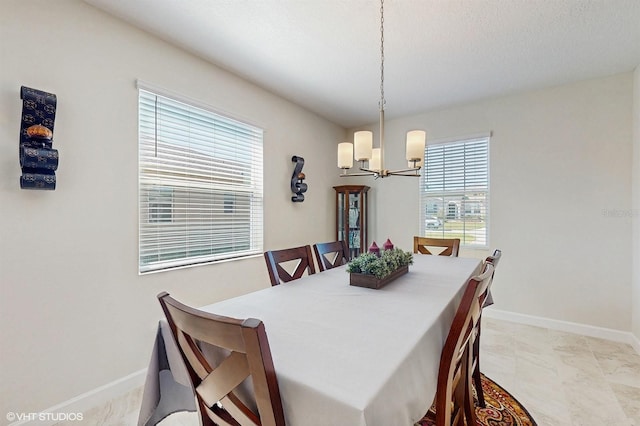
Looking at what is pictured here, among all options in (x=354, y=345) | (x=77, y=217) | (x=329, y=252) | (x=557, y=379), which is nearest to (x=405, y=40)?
(x=329, y=252)

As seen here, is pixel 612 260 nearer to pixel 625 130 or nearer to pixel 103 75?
pixel 625 130

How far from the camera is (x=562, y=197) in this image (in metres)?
3.14

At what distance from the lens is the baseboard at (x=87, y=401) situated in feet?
5.59

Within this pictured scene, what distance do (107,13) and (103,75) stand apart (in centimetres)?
44

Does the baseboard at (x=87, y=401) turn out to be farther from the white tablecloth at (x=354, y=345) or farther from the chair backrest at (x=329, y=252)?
the chair backrest at (x=329, y=252)

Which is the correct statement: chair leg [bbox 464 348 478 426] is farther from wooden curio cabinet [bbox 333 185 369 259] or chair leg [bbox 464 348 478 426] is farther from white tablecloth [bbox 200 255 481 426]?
wooden curio cabinet [bbox 333 185 369 259]

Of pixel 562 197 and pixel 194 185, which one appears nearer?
pixel 194 185

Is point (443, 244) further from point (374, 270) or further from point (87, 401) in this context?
point (87, 401)

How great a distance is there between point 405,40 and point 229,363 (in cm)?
254

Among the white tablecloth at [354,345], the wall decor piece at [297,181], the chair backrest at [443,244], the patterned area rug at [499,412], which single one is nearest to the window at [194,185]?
the wall decor piece at [297,181]

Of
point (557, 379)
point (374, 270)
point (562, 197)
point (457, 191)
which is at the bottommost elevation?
point (557, 379)

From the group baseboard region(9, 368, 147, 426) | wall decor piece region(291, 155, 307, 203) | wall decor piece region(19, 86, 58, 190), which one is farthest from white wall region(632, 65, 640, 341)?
wall decor piece region(19, 86, 58, 190)

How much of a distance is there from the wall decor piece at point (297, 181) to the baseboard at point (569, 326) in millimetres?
2744

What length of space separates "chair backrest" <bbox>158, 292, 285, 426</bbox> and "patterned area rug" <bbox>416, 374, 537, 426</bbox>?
4.41ft
